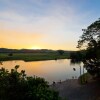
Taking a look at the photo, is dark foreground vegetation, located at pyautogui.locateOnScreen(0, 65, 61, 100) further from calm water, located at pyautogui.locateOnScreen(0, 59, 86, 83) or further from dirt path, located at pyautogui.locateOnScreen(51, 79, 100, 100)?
calm water, located at pyautogui.locateOnScreen(0, 59, 86, 83)

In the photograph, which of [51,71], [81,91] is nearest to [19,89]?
[81,91]

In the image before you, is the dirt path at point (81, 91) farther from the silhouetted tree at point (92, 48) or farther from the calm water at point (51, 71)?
the calm water at point (51, 71)

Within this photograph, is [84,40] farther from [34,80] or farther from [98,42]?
Result: [34,80]

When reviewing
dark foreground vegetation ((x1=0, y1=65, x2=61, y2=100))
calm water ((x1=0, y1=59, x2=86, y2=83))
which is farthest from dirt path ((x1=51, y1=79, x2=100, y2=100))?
dark foreground vegetation ((x1=0, y1=65, x2=61, y2=100))

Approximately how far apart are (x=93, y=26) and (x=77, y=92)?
40.9 ft

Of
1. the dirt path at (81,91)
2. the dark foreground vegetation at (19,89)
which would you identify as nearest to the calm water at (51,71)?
the dirt path at (81,91)

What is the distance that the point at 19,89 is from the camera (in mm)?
13070

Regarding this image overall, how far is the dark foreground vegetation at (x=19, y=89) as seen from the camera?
12.6 m

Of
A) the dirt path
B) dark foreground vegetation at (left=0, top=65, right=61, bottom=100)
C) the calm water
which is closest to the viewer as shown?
dark foreground vegetation at (left=0, top=65, right=61, bottom=100)

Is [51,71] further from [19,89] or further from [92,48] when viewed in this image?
[19,89]

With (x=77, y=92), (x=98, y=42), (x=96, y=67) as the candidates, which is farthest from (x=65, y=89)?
(x=98, y=42)

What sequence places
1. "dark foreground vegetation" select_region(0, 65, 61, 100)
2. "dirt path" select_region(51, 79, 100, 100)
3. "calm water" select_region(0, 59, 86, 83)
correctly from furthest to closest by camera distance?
A: 1. "calm water" select_region(0, 59, 86, 83)
2. "dirt path" select_region(51, 79, 100, 100)
3. "dark foreground vegetation" select_region(0, 65, 61, 100)

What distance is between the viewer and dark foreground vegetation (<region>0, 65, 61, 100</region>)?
1256 cm

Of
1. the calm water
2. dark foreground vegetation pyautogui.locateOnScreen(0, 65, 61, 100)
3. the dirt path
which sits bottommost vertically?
the dirt path
